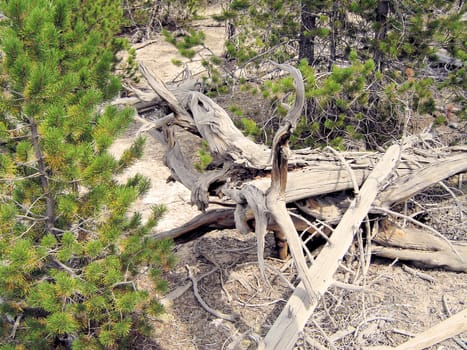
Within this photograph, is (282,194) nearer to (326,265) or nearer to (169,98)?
(326,265)

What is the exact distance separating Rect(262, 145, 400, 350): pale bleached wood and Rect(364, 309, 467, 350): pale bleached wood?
24.4 inches

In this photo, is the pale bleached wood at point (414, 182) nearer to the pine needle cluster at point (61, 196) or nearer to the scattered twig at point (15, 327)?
the pine needle cluster at point (61, 196)

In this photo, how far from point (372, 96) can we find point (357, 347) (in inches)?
156

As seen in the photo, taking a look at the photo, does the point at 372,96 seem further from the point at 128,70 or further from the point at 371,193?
the point at 128,70

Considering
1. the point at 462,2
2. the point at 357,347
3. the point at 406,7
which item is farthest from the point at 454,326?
the point at 462,2

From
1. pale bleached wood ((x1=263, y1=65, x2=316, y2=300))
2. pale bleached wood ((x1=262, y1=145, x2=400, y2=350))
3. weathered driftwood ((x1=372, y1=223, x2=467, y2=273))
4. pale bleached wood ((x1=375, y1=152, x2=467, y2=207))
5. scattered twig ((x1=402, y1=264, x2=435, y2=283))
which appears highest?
pale bleached wood ((x1=263, y1=65, x2=316, y2=300))

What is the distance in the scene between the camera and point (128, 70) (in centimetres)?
1049

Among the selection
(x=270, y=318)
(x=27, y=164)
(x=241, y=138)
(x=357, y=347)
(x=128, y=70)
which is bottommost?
(x=128, y=70)

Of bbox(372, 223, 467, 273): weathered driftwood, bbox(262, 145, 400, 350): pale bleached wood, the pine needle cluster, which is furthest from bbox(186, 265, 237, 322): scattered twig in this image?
bbox(372, 223, 467, 273): weathered driftwood

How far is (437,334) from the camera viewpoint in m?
4.11

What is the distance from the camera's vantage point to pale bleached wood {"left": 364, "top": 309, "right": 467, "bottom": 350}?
400cm

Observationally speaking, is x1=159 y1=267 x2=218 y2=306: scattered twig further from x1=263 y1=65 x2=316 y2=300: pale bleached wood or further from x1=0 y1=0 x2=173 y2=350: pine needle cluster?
x1=263 y1=65 x2=316 y2=300: pale bleached wood

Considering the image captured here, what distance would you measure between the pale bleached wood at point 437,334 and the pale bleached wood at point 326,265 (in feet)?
2.04

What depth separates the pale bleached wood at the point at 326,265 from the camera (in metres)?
3.61
